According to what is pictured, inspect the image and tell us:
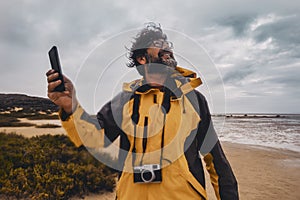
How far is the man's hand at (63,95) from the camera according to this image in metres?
1.44

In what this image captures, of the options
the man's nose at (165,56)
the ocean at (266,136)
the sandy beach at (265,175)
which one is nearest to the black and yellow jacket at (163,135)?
the man's nose at (165,56)

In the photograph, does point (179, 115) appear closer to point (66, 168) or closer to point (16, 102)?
point (66, 168)

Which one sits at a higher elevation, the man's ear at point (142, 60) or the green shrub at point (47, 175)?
the man's ear at point (142, 60)

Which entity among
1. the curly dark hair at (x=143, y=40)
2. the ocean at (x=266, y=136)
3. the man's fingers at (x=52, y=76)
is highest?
the curly dark hair at (x=143, y=40)

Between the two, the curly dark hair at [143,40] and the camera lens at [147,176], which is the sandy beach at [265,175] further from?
the camera lens at [147,176]

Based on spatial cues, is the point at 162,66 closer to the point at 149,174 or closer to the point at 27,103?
the point at 149,174

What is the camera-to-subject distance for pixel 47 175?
20.2 feet

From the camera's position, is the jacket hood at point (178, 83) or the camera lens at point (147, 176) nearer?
the camera lens at point (147, 176)

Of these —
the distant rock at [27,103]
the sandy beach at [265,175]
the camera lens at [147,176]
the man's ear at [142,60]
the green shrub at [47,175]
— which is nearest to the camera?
the camera lens at [147,176]

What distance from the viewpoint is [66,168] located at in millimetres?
6770

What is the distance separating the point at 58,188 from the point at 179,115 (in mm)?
4974

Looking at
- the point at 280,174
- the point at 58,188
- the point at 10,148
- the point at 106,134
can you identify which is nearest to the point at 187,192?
the point at 106,134

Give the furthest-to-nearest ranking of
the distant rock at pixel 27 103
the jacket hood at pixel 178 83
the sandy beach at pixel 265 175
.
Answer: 1. the distant rock at pixel 27 103
2. the sandy beach at pixel 265 175
3. the jacket hood at pixel 178 83

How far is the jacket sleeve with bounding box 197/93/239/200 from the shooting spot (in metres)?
1.86
